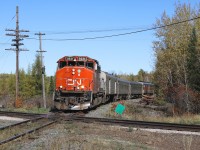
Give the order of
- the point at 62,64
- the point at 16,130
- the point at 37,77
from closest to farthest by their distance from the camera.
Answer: the point at 16,130 < the point at 62,64 < the point at 37,77

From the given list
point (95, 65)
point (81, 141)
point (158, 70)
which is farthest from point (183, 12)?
point (81, 141)

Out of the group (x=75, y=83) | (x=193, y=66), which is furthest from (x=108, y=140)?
(x=193, y=66)

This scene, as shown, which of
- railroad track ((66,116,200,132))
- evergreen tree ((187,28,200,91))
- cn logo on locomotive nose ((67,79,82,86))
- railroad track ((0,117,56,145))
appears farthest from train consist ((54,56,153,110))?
evergreen tree ((187,28,200,91))

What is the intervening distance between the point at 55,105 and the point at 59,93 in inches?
33.6

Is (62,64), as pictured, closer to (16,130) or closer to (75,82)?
(75,82)

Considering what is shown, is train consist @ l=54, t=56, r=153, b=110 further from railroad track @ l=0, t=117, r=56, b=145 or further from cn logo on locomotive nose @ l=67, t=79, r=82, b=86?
railroad track @ l=0, t=117, r=56, b=145

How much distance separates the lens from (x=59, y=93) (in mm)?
22922

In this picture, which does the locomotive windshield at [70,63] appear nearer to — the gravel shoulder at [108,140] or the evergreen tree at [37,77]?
the gravel shoulder at [108,140]

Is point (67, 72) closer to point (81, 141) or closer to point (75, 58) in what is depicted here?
point (75, 58)

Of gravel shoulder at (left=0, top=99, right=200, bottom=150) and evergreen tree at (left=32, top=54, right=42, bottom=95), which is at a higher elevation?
evergreen tree at (left=32, top=54, right=42, bottom=95)

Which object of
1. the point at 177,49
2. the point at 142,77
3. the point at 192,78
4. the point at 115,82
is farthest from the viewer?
the point at 142,77

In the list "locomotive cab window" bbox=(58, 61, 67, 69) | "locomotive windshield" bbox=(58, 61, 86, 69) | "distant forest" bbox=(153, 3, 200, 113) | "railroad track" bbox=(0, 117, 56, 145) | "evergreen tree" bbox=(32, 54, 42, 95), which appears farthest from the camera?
"evergreen tree" bbox=(32, 54, 42, 95)

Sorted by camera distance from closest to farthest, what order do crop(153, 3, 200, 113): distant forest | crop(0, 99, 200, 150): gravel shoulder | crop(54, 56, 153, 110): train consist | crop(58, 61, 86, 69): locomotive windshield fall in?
crop(0, 99, 200, 150): gravel shoulder, crop(54, 56, 153, 110): train consist, crop(58, 61, 86, 69): locomotive windshield, crop(153, 3, 200, 113): distant forest

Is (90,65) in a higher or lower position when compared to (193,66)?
lower
